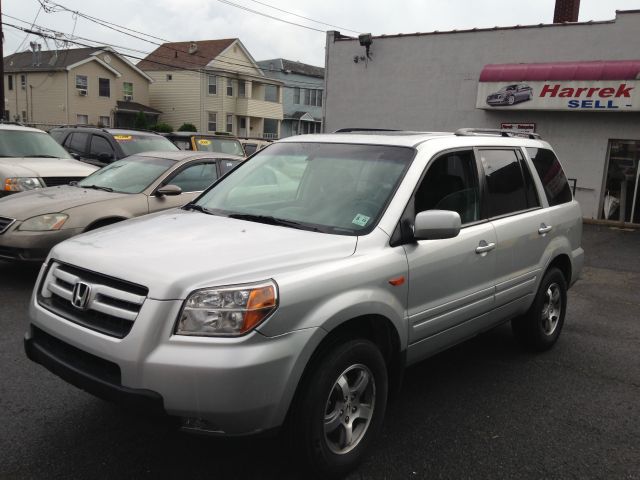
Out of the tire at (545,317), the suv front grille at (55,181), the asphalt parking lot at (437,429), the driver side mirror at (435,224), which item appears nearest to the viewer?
the asphalt parking lot at (437,429)

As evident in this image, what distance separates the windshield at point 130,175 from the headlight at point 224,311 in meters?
4.78

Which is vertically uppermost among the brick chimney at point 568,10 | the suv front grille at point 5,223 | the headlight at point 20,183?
the brick chimney at point 568,10

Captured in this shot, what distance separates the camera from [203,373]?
2459mm

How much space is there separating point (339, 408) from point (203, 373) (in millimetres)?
834

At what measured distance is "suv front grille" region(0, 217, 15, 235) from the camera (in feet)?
20.1

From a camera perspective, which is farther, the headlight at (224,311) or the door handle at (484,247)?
the door handle at (484,247)

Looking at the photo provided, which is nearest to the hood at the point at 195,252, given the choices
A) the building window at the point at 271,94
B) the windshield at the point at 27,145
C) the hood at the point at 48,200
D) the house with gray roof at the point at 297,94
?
the hood at the point at 48,200

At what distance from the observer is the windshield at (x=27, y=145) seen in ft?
31.2

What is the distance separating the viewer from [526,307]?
465 cm

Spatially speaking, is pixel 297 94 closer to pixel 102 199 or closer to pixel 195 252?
pixel 102 199

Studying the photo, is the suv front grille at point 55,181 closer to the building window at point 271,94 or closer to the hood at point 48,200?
the hood at point 48,200

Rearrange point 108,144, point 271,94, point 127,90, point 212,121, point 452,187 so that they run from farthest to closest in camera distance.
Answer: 1. point 271,94
2. point 212,121
3. point 127,90
4. point 108,144
5. point 452,187

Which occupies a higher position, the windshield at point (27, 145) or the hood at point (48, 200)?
the windshield at point (27, 145)

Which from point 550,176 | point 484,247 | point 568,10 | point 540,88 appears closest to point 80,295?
point 484,247
